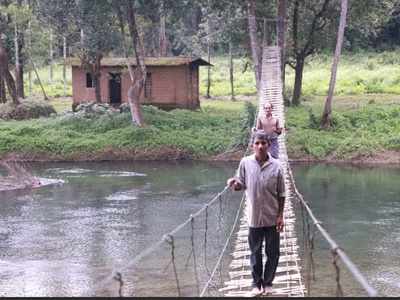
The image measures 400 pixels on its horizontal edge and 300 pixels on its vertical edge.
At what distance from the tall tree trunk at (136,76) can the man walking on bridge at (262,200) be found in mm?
15880

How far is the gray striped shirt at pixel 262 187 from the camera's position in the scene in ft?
16.8

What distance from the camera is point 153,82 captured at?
82.8 ft

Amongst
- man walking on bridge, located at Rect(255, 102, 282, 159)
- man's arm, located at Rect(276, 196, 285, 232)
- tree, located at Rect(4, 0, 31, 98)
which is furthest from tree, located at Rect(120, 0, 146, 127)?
man's arm, located at Rect(276, 196, 285, 232)

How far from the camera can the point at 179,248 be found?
1046 centimetres

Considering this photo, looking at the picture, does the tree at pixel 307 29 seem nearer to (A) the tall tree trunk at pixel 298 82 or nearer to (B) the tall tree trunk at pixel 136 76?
(A) the tall tree trunk at pixel 298 82

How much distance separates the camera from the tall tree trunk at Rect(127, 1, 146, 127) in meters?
20.8

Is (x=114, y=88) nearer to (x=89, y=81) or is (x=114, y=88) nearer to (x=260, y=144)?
(x=89, y=81)

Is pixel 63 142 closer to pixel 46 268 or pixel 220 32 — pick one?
pixel 220 32

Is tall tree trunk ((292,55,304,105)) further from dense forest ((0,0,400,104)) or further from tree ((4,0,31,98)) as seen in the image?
tree ((4,0,31,98))

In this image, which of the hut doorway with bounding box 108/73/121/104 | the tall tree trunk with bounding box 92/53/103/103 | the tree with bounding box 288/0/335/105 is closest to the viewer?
the tree with bounding box 288/0/335/105

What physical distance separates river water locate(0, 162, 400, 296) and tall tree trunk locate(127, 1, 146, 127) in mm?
2290

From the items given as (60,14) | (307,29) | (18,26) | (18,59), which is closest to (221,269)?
(60,14)

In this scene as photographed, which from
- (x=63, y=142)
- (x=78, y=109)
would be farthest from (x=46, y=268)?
(x=78, y=109)

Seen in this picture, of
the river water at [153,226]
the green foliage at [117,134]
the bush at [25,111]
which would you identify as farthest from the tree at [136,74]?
the bush at [25,111]
